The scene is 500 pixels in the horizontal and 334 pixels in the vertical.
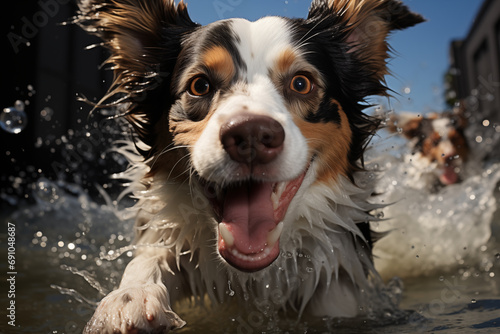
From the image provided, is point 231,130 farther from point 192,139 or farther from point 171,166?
point 171,166

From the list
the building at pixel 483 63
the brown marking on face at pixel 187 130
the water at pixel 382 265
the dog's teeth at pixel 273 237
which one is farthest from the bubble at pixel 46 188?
the building at pixel 483 63

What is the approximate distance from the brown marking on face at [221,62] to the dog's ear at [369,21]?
2.60 ft

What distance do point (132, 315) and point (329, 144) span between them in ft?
4.39

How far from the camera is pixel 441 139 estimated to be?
6930mm

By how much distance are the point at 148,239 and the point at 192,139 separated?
2.62 feet

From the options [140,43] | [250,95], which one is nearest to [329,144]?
[250,95]

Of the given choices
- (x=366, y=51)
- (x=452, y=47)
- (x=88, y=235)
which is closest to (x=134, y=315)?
(x=366, y=51)

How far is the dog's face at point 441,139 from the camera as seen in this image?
689cm

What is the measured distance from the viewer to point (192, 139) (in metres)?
2.56

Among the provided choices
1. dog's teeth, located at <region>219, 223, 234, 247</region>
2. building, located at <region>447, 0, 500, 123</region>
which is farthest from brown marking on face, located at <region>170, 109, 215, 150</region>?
building, located at <region>447, 0, 500, 123</region>

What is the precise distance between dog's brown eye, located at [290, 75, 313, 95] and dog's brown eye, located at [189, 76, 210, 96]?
Answer: 431mm

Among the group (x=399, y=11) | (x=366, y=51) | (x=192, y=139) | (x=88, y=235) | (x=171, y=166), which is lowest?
(x=88, y=235)

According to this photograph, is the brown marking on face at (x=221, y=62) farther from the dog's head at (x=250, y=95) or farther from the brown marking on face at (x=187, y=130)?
the brown marking on face at (x=187, y=130)

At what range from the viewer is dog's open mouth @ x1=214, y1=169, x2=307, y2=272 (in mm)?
2324
